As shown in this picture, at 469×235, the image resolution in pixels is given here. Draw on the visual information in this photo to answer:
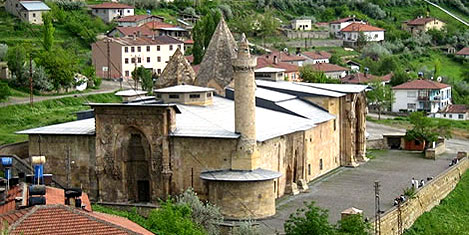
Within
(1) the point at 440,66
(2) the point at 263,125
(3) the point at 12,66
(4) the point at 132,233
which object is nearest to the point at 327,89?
(2) the point at 263,125

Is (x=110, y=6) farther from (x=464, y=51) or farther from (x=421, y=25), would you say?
(x=421, y=25)

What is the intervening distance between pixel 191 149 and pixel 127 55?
45.0 meters

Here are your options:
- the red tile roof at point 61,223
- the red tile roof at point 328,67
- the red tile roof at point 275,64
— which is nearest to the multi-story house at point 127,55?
the red tile roof at point 275,64

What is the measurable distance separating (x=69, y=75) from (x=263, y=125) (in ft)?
90.4

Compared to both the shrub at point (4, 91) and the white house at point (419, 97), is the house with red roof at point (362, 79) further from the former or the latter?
the shrub at point (4, 91)

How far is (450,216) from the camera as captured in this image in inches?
1951

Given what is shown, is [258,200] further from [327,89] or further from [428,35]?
[428,35]

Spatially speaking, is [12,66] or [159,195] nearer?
[159,195]

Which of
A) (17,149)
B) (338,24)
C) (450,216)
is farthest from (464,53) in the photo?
(17,149)

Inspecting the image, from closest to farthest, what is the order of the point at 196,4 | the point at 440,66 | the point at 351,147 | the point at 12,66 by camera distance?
the point at 351,147 < the point at 12,66 < the point at 440,66 < the point at 196,4

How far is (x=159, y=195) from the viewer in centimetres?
4297

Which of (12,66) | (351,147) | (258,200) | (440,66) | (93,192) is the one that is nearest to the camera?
(258,200)

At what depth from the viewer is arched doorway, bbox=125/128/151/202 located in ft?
142

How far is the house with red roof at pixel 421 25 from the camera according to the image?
135m
